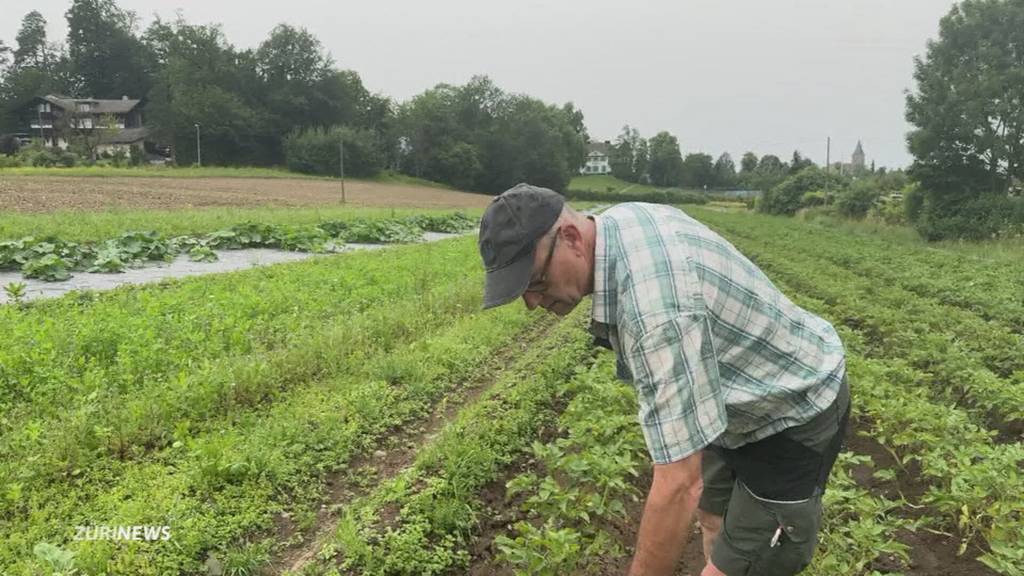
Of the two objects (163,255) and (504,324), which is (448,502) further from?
(163,255)

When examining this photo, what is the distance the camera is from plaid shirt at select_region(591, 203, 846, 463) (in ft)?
5.07

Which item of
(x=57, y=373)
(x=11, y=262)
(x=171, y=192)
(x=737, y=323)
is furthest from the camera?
(x=171, y=192)

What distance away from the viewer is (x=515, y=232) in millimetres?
1720

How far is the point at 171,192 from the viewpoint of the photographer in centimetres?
3238

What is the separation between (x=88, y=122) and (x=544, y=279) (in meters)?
96.1

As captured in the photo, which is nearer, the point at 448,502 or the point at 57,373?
the point at 448,502

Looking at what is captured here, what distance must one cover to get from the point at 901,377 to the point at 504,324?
4.93 metres

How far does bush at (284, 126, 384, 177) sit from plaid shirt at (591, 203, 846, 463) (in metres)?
Answer: 66.9

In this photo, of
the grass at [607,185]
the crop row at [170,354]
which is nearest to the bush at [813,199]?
the grass at [607,185]

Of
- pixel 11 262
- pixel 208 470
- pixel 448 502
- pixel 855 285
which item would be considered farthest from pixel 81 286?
pixel 855 285

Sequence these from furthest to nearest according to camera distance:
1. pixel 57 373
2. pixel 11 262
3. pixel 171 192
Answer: pixel 171 192
pixel 11 262
pixel 57 373

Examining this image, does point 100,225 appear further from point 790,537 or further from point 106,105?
point 106,105

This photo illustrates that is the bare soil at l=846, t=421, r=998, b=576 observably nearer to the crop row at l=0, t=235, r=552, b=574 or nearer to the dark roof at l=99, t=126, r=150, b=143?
the crop row at l=0, t=235, r=552, b=574

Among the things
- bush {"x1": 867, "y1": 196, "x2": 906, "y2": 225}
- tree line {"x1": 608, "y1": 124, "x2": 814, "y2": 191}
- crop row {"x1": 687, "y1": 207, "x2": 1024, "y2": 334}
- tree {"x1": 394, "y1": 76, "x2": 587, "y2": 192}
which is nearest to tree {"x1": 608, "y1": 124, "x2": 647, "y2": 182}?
tree line {"x1": 608, "y1": 124, "x2": 814, "y2": 191}
